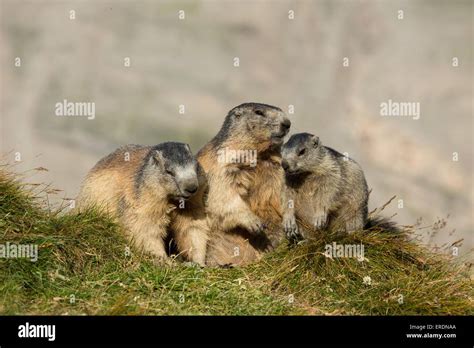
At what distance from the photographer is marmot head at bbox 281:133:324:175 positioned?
12.3 m

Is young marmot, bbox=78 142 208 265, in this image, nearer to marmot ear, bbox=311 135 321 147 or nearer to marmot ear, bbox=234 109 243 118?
marmot ear, bbox=234 109 243 118

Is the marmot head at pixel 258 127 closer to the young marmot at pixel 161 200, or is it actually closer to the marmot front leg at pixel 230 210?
the marmot front leg at pixel 230 210

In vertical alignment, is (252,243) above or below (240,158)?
below

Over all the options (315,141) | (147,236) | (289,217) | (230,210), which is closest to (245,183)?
(230,210)

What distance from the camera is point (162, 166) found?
11812 millimetres

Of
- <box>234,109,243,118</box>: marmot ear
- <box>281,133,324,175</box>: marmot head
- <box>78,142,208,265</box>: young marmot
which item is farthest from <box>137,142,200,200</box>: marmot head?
<box>281,133,324,175</box>: marmot head

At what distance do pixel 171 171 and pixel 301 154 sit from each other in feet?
7.44

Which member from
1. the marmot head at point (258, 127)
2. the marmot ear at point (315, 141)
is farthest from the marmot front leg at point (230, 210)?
the marmot ear at point (315, 141)

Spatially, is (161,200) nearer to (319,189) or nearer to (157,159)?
(157,159)

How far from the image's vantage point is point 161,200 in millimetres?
11859

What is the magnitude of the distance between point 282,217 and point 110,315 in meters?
4.07

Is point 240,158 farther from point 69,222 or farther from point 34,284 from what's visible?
point 34,284
